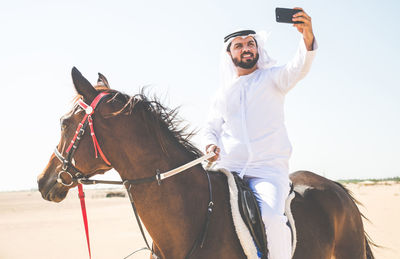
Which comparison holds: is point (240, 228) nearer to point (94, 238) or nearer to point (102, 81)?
point (102, 81)

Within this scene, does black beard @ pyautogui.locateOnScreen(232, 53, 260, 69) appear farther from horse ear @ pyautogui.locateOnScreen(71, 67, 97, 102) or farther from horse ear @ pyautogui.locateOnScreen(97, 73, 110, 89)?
horse ear @ pyautogui.locateOnScreen(71, 67, 97, 102)

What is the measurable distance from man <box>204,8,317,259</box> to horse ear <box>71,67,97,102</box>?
4.04ft

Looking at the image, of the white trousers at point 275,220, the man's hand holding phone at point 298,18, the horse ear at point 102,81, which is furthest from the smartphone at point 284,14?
the horse ear at point 102,81

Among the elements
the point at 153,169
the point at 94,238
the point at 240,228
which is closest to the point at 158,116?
the point at 153,169

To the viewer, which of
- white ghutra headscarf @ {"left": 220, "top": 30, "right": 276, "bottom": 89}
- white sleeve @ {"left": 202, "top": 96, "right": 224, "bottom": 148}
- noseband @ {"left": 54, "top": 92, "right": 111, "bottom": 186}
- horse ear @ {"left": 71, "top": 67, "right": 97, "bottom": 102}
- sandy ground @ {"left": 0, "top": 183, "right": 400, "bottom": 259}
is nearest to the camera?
noseband @ {"left": 54, "top": 92, "right": 111, "bottom": 186}

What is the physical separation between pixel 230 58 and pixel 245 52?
1.01ft

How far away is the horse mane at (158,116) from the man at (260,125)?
11.2 inches

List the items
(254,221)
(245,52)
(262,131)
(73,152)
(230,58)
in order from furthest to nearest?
1. (230,58)
2. (245,52)
3. (262,131)
4. (254,221)
5. (73,152)

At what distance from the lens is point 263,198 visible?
2969 millimetres

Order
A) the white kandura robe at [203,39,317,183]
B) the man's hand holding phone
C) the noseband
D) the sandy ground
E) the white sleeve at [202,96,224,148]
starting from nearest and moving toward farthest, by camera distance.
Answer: the noseband < the man's hand holding phone < the white kandura robe at [203,39,317,183] < the white sleeve at [202,96,224,148] < the sandy ground

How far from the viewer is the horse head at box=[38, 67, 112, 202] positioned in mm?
2721

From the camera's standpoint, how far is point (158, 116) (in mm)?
3008

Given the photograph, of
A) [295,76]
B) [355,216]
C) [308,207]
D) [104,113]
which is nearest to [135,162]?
[104,113]

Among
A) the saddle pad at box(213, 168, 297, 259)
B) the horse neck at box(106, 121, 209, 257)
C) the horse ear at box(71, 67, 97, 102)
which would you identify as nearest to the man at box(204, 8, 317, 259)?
the saddle pad at box(213, 168, 297, 259)
